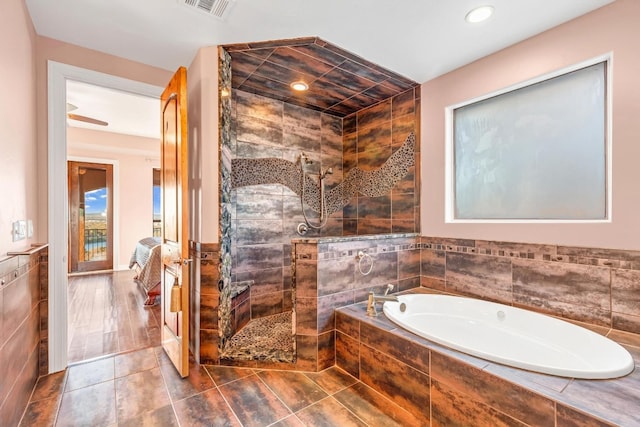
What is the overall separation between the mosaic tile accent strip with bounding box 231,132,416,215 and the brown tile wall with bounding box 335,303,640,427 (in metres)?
1.64

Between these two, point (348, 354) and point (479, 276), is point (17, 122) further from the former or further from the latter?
point (479, 276)

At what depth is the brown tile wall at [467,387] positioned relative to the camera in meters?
1.16

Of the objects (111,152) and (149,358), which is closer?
(149,358)

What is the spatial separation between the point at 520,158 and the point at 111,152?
638cm

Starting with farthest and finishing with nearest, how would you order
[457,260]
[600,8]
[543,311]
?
1. [457,260]
2. [543,311]
3. [600,8]

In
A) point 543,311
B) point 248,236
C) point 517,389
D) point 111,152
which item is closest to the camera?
point 517,389

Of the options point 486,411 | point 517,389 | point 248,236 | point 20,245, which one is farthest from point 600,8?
point 20,245

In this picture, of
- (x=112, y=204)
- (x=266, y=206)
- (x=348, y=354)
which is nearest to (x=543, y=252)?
(x=348, y=354)

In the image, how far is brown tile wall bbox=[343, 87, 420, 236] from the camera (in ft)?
9.72

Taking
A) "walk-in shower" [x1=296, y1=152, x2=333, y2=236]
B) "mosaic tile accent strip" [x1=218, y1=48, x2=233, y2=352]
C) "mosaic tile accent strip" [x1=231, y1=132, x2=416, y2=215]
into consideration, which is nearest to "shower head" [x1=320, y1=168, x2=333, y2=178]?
"walk-in shower" [x1=296, y1=152, x2=333, y2=236]

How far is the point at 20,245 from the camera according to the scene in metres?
1.64

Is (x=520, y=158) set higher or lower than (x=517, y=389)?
higher

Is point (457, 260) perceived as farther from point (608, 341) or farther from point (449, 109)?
point (449, 109)

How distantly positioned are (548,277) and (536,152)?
92 cm
